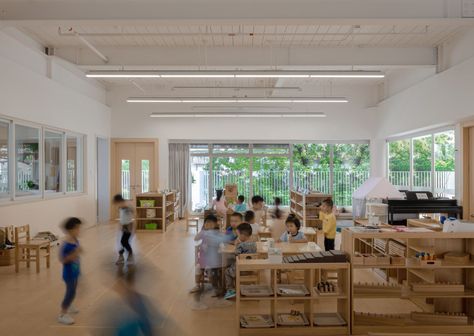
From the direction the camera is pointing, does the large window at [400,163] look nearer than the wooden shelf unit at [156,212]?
No

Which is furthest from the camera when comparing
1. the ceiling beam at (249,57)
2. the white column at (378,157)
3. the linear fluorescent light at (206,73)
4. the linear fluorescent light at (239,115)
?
the white column at (378,157)

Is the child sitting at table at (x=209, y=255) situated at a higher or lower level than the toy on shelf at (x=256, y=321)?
higher

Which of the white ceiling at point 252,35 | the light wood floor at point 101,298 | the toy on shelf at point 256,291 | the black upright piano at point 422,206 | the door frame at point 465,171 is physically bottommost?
the light wood floor at point 101,298

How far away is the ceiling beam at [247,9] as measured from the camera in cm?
602

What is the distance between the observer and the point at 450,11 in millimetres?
5996

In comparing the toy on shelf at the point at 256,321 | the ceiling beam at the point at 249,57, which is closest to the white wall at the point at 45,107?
the ceiling beam at the point at 249,57

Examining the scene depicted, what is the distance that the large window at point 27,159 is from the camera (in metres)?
8.12

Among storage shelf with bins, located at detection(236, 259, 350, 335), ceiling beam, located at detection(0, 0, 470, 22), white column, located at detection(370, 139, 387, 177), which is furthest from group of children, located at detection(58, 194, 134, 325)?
white column, located at detection(370, 139, 387, 177)

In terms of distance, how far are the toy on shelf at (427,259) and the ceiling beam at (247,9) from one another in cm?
347

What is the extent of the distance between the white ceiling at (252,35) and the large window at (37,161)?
2055mm

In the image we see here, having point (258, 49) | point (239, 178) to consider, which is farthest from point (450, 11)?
point (239, 178)

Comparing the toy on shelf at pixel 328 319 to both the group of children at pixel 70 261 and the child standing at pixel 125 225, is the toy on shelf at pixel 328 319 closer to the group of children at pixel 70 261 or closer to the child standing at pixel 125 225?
the group of children at pixel 70 261

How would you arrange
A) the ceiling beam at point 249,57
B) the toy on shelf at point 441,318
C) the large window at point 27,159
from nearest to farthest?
the toy on shelf at point 441,318 < the large window at point 27,159 < the ceiling beam at point 249,57

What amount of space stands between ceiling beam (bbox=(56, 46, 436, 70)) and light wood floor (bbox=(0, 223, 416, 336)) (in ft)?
13.3
